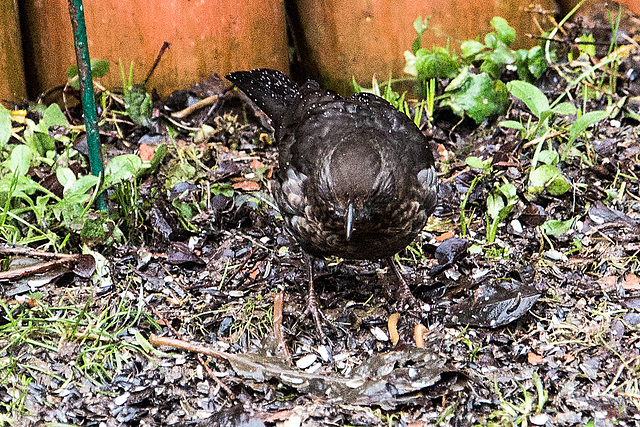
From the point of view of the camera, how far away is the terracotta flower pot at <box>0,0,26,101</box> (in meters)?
4.69

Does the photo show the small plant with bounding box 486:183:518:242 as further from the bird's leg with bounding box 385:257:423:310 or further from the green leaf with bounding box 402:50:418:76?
the green leaf with bounding box 402:50:418:76

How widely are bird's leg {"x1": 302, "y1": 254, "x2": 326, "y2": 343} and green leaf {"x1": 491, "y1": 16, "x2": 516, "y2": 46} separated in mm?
2161

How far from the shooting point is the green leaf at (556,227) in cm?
415

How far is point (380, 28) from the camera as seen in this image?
5.06 meters

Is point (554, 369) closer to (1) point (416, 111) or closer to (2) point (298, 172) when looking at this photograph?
(2) point (298, 172)

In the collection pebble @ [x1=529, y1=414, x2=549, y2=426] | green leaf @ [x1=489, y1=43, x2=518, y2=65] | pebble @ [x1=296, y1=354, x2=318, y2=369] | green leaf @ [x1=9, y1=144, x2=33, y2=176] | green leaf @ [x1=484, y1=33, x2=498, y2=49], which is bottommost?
pebble @ [x1=296, y1=354, x2=318, y2=369]

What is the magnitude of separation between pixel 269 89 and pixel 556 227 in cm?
175

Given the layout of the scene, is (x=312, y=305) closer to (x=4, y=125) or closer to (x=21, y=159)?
(x=21, y=159)

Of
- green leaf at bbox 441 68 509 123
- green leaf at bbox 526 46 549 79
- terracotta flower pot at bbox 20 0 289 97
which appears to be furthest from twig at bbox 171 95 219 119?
green leaf at bbox 526 46 549 79

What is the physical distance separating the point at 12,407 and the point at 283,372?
1.11m

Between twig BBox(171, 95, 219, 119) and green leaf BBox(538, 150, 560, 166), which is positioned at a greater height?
twig BBox(171, 95, 219, 119)

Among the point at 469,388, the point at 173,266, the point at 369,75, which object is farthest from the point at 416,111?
the point at 469,388

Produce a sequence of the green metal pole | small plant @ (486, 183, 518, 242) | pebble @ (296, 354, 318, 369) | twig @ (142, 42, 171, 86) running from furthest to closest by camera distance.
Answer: twig @ (142, 42, 171, 86) → small plant @ (486, 183, 518, 242) → the green metal pole → pebble @ (296, 354, 318, 369)

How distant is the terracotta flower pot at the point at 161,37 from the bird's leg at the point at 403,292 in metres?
1.90
